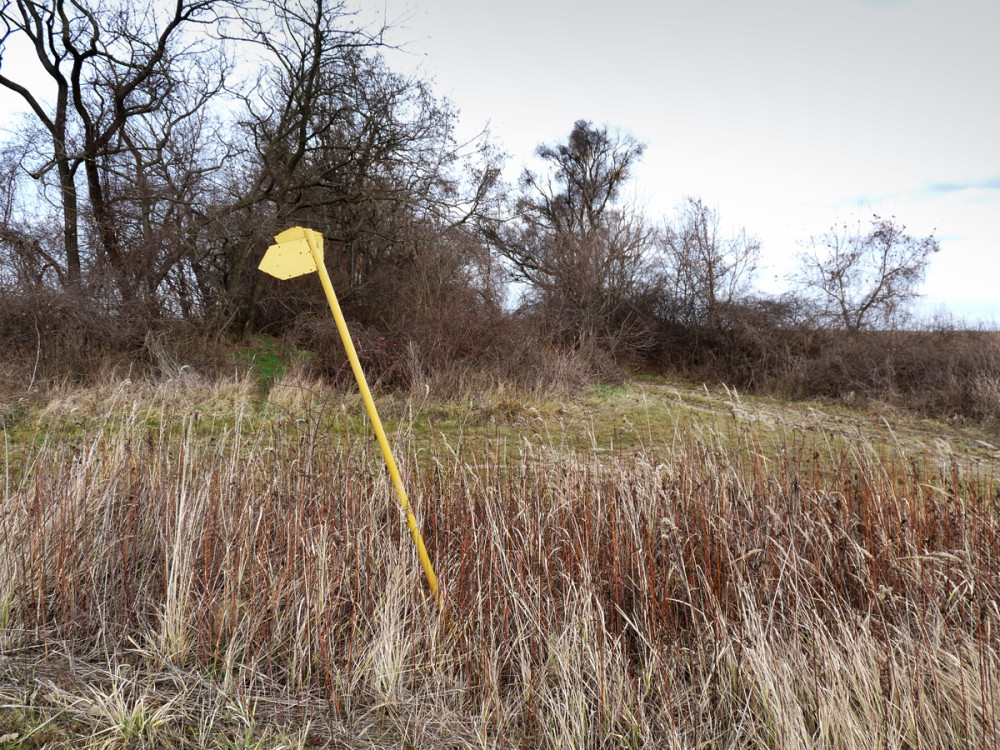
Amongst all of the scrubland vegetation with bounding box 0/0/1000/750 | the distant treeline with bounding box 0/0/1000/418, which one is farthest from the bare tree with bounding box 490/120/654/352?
the scrubland vegetation with bounding box 0/0/1000/750

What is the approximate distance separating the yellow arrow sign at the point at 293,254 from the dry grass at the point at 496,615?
101 centimetres

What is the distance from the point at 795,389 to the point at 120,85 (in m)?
13.7

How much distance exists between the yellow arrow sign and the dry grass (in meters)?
1.01

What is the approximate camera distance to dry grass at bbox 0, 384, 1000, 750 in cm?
190

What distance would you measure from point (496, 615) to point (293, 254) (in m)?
1.65

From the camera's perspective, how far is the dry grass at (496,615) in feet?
6.22

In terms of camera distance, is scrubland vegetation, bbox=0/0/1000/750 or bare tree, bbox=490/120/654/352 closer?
scrubland vegetation, bbox=0/0/1000/750

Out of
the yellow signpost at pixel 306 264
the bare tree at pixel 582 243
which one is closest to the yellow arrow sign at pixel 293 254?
the yellow signpost at pixel 306 264

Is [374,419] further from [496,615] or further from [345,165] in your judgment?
[345,165]

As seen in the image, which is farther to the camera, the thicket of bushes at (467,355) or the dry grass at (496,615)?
the thicket of bushes at (467,355)

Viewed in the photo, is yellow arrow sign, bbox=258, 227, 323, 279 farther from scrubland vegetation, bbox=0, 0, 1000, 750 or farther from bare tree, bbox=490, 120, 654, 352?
bare tree, bbox=490, 120, 654, 352

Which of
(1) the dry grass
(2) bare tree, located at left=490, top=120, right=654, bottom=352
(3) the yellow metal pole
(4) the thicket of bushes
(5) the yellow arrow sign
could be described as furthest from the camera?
(2) bare tree, located at left=490, top=120, right=654, bottom=352

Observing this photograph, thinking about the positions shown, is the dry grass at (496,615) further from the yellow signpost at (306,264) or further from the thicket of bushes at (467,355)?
the thicket of bushes at (467,355)

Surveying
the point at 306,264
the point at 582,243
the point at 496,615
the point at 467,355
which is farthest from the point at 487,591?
the point at 582,243
